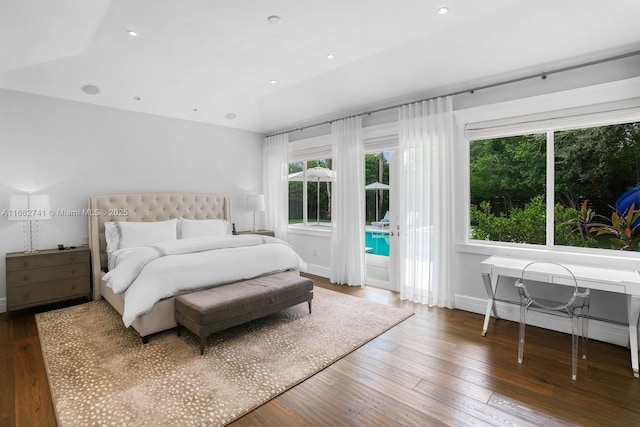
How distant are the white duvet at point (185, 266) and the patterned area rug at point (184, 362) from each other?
0.44 metres

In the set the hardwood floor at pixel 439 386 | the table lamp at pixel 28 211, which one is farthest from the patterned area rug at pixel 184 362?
the table lamp at pixel 28 211

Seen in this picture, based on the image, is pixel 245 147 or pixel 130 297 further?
pixel 245 147

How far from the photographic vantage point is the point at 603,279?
2.55 m

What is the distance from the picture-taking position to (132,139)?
4.77m

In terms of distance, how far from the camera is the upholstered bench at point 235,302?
2779 millimetres

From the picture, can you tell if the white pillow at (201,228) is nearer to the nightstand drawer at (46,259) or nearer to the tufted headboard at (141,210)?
the tufted headboard at (141,210)

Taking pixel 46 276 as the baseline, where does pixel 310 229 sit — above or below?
above

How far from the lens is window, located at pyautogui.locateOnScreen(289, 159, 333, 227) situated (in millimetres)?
5691

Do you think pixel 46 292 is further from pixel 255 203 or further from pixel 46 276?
pixel 255 203

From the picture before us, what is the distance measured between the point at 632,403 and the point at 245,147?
230 inches

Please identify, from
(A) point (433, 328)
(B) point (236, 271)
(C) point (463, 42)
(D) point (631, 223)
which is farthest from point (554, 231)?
(B) point (236, 271)

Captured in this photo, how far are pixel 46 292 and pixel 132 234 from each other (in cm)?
110

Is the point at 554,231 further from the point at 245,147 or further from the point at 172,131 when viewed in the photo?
the point at 172,131

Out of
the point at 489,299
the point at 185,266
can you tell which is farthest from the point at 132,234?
the point at 489,299
